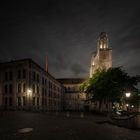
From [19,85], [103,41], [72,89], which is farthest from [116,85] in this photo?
[72,89]

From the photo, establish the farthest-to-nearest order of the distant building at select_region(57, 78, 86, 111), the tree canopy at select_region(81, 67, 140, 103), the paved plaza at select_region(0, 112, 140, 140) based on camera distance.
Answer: the distant building at select_region(57, 78, 86, 111) → the tree canopy at select_region(81, 67, 140, 103) → the paved plaza at select_region(0, 112, 140, 140)

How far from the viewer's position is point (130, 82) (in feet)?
102

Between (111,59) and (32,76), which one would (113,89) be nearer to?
(32,76)

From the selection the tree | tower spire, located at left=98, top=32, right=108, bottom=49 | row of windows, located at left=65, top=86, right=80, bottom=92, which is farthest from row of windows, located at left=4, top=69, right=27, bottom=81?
row of windows, located at left=65, top=86, right=80, bottom=92

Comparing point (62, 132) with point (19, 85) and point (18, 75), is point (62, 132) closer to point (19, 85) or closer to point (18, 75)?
point (19, 85)

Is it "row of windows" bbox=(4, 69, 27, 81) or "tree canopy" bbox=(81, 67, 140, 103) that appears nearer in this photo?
"tree canopy" bbox=(81, 67, 140, 103)

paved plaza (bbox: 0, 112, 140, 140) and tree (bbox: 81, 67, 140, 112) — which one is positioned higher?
tree (bbox: 81, 67, 140, 112)

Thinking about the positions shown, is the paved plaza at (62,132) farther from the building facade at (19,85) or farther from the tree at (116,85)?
the building facade at (19,85)

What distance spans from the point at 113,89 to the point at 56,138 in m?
22.4

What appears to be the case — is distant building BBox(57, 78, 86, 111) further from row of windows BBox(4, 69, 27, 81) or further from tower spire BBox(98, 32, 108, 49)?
row of windows BBox(4, 69, 27, 81)

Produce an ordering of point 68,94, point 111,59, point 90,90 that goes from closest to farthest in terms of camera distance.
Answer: point 90,90 → point 111,59 → point 68,94

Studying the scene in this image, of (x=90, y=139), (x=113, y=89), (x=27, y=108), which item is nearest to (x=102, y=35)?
(x=113, y=89)

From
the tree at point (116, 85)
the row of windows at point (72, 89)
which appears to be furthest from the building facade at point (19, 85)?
the row of windows at point (72, 89)

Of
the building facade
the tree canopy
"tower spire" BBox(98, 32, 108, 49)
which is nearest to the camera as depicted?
the tree canopy
